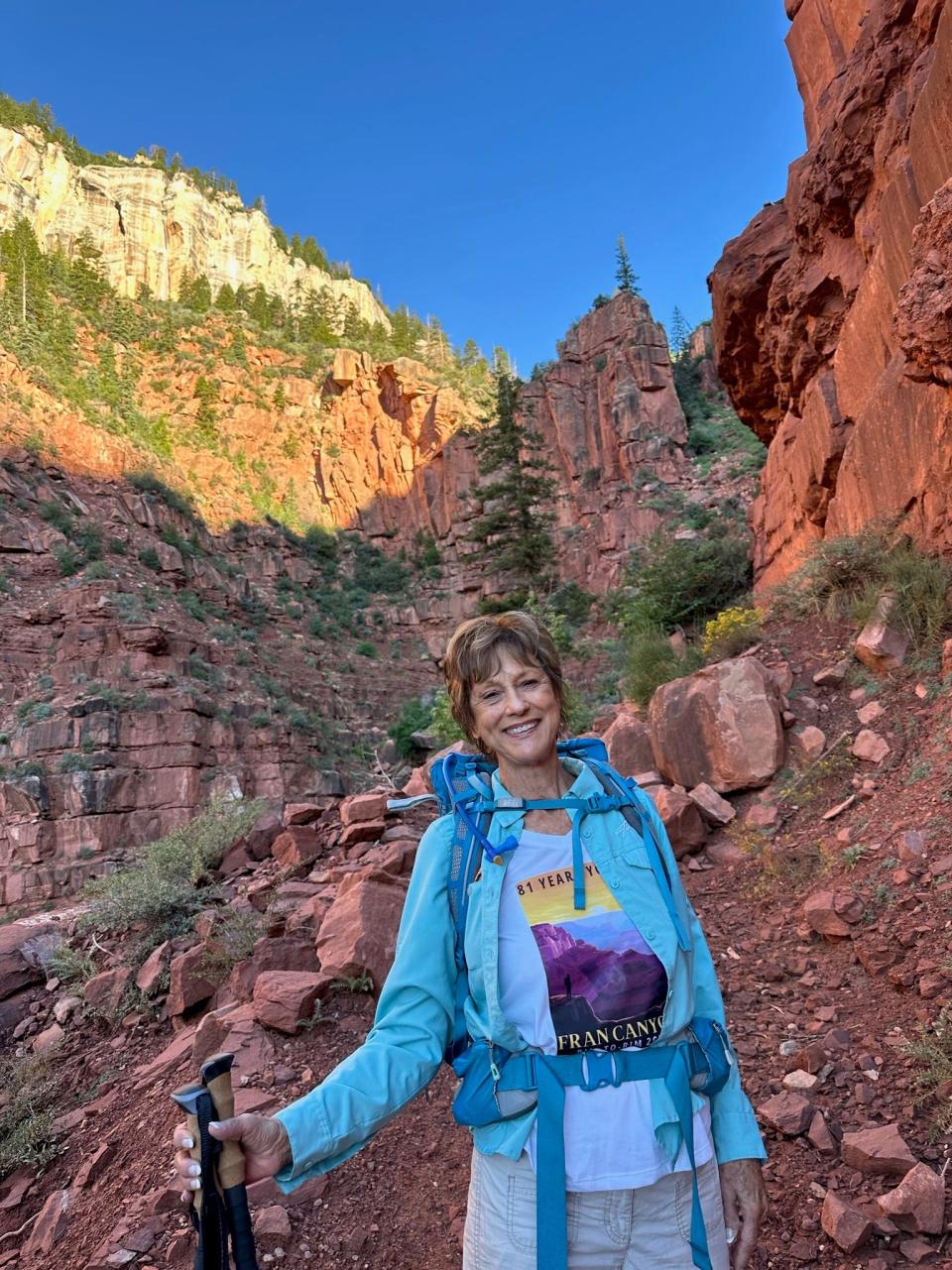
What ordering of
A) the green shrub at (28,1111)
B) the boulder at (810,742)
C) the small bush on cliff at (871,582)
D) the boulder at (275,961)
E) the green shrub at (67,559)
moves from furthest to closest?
the green shrub at (67,559), the small bush on cliff at (871,582), the boulder at (810,742), the boulder at (275,961), the green shrub at (28,1111)

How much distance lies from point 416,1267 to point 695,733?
3.99m

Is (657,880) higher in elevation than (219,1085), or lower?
higher

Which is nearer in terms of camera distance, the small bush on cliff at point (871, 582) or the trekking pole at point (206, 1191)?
the trekking pole at point (206, 1191)

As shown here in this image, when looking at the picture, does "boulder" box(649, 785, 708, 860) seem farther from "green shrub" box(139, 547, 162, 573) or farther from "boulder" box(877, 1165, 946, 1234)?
"green shrub" box(139, 547, 162, 573)

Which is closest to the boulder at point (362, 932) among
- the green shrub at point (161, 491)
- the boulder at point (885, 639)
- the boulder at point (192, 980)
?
the boulder at point (192, 980)

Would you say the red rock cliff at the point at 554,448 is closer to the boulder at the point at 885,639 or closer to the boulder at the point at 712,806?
the boulder at the point at 885,639

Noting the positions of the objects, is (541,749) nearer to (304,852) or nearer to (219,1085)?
(219,1085)

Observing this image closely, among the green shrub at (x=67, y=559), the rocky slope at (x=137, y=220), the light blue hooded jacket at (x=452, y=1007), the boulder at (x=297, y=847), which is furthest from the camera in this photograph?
the rocky slope at (x=137, y=220)

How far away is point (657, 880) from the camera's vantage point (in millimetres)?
1452

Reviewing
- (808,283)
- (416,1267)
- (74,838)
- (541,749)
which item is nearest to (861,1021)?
(416,1267)

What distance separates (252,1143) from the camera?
109 cm

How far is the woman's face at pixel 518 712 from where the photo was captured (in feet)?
5.28

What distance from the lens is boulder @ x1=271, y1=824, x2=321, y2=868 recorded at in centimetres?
641

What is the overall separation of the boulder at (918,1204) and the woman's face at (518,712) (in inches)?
73.6
